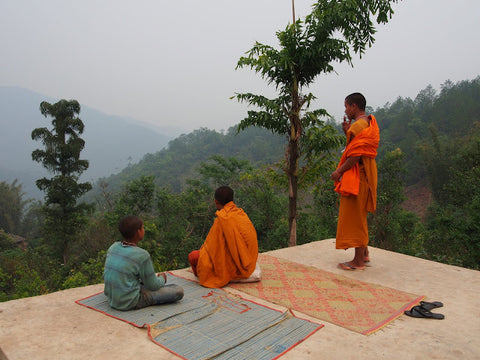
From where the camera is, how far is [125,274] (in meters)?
3.02

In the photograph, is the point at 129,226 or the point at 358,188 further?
the point at 358,188

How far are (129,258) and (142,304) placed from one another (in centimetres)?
44

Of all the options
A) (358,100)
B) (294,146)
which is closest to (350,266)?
(358,100)

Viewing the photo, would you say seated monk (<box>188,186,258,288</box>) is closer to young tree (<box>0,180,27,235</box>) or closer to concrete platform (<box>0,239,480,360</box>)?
concrete platform (<box>0,239,480,360</box>)

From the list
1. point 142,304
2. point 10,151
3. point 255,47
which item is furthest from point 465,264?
point 10,151

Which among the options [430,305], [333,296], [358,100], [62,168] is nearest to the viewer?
[430,305]

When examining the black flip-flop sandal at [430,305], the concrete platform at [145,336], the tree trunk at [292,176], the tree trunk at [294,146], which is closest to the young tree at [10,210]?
the tree trunk at [292,176]

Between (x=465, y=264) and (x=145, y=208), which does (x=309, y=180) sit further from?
(x=145, y=208)

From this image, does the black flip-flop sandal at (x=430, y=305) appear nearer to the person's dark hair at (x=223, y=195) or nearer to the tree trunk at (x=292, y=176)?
the person's dark hair at (x=223, y=195)

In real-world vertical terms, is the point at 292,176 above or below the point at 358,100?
below

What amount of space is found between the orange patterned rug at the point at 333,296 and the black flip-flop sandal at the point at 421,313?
8cm

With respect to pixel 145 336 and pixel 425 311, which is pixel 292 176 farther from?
pixel 145 336

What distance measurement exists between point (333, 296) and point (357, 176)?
144 centimetres

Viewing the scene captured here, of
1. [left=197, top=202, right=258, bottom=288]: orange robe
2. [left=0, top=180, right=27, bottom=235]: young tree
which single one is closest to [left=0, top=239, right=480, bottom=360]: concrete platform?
[left=197, top=202, right=258, bottom=288]: orange robe
